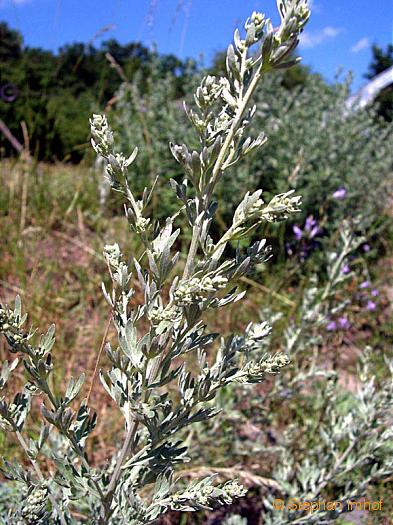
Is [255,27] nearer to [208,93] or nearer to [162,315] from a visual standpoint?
[208,93]

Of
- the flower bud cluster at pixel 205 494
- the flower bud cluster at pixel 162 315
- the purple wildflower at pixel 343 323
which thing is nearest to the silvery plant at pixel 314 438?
the flower bud cluster at pixel 205 494

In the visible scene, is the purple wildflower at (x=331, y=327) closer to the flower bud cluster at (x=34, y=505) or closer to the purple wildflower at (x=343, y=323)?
the purple wildflower at (x=343, y=323)

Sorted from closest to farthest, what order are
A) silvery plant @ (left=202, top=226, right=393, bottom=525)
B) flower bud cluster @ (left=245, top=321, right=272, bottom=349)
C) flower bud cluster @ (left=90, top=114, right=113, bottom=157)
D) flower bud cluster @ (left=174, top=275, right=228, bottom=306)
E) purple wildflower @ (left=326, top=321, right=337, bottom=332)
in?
flower bud cluster @ (left=174, top=275, right=228, bottom=306), flower bud cluster @ (left=90, top=114, right=113, bottom=157), flower bud cluster @ (left=245, top=321, right=272, bottom=349), silvery plant @ (left=202, top=226, right=393, bottom=525), purple wildflower @ (left=326, top=321, right=337, bottom=332)

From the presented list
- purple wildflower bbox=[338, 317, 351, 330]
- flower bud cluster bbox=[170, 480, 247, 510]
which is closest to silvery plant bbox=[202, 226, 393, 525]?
flower bud cluster bbox=[170, 480, 247, 510]

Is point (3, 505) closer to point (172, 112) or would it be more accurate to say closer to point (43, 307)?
point (43, 307)

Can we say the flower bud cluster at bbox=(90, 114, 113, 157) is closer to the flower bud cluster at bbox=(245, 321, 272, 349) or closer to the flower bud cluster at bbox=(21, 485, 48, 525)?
the flower bud cluster at bbox=(245, 321, 272, 349)

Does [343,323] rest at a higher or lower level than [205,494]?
lower

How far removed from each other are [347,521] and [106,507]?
4.29ft

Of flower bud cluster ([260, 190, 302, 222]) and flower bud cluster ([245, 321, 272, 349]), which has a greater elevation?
flower bud cluster ([260, 190, 302, 222])

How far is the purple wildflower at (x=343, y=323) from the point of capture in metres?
3.48

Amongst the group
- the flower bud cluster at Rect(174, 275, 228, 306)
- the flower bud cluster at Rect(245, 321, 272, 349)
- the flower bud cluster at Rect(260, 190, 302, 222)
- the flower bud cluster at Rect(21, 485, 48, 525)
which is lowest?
the flower bud cluster at Rect(21, 485, 48, 525)

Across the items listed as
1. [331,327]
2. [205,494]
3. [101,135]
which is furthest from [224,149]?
[331,327]

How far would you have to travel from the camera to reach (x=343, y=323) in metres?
3.49

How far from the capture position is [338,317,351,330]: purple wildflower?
3484 mm
